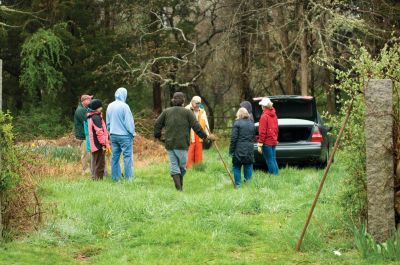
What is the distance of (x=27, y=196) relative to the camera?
779 cm

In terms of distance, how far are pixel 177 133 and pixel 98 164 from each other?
2.20m

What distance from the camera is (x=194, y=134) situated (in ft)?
44.9

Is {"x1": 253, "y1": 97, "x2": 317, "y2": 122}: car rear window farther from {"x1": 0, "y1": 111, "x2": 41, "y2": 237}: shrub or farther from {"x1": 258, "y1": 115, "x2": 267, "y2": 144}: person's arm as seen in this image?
{"x1": 0, "y1": 111, "x2": 41, "y2": 237}: shrub

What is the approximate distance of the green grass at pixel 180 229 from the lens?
6.65m

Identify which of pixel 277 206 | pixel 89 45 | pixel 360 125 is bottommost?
pixel 277 206

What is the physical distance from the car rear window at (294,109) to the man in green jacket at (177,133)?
3.76 metres

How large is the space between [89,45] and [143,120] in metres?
4.49

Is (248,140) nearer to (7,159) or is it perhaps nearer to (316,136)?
(316,136)

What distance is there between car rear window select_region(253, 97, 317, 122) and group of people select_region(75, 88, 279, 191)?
161cm

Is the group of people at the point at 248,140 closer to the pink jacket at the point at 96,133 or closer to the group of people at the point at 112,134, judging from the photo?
the group of people at the point at 112,134

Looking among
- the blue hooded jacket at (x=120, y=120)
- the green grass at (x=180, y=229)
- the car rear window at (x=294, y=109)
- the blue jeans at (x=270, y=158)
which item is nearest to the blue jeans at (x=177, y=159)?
the green grass at (x=180, y=229)

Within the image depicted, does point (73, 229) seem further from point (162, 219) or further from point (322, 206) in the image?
point (322, 206)

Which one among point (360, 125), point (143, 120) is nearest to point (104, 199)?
point (360, 125)

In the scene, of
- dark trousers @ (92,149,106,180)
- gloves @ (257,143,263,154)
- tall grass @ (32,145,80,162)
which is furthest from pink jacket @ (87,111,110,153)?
tall grass @ (32,145,80,162)
